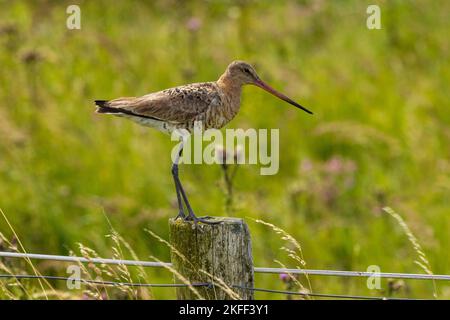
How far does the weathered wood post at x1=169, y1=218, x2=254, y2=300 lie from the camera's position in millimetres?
3697

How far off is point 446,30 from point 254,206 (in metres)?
4.76

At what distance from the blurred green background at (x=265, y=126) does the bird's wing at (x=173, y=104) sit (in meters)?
1.12

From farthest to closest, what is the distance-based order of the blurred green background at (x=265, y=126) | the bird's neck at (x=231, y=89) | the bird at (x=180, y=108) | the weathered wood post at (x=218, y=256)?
A: the blurred green background at (x=265, y=126) < the bird's neck at (x=231, y=89) < the bird at (x=180, y=108) < the weathered wood post at (x=218, y=256)

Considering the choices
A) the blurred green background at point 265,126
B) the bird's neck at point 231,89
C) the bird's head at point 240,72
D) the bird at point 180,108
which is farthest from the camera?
the blurred green background at point 265,126

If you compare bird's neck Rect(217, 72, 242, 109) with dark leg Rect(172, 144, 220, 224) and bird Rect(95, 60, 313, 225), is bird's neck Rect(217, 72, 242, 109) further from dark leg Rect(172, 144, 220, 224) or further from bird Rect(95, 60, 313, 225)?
dark leg Rect(172, 144, 220, 224)

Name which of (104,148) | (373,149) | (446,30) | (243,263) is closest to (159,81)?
(104,148)

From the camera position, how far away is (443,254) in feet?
22.4

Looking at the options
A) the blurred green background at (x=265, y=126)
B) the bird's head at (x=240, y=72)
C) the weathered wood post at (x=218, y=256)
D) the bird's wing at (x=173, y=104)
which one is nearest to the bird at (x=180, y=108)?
the bird's wing at (x=173, y=104)

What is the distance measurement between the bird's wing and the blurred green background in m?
1.12

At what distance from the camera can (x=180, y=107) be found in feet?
14.9

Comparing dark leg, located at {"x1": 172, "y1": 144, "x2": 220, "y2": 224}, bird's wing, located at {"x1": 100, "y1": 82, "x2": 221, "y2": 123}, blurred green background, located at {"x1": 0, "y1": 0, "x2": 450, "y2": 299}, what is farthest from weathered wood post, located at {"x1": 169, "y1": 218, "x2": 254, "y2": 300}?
blurred green background, located at {"x1": 0, "y1": 0, "x2": 450, "y2": 299}

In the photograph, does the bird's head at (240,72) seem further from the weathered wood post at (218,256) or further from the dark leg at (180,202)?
the weathered wood post at (218,256)

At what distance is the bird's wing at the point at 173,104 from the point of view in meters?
4.49
